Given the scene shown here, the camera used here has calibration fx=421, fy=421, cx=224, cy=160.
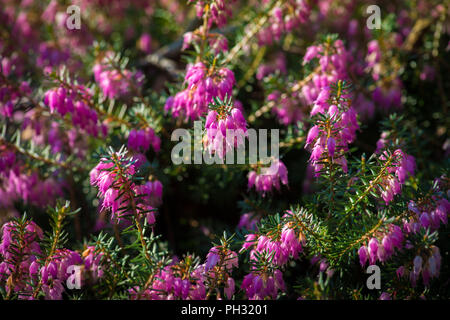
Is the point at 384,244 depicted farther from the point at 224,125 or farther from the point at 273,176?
the point at 224,125

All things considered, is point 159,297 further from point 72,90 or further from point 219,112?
point 72,90

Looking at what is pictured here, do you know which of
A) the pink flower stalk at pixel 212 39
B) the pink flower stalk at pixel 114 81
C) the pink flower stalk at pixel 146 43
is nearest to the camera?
the pink flower stalk at pixel 212 39

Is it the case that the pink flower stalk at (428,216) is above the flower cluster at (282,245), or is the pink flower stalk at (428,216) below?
above

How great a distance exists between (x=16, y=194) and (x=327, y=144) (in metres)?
2.22

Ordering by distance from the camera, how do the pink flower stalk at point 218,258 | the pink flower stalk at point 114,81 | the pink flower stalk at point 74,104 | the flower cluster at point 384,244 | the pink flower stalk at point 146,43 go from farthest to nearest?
the pink flower stalk at point 146,43, the pink flower stalk at point 114,81, the pink flower stalk at point 74,104, the pink flower stalk at point 218,258, the flower cluster at point 384,244

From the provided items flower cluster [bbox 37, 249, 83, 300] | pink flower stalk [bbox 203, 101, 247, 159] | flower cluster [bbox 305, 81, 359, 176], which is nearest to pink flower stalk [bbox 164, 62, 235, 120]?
pink flower stalk [bbox 203, 101, 247, 159]

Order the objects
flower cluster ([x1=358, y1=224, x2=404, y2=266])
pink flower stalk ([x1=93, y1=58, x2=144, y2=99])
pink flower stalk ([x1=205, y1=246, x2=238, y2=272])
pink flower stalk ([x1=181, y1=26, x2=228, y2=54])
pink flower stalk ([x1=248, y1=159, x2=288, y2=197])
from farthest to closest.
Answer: pink flower stalk ([x1=93, y1=58, x2=144, y2=99])
pink flower stalk ([x1=181, y1=26, x2=228, y2=54])
pink flower stalk ([x1=248, y1=159, x2=288, y2=197])
pink flower stalk ([x1=205, y1=246, x2=238, y2=272])
flower cluster ([x1=358, y1=224, x2=404, y2=266])

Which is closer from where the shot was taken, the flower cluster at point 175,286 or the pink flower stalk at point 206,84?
the flower cluster at point 175,286

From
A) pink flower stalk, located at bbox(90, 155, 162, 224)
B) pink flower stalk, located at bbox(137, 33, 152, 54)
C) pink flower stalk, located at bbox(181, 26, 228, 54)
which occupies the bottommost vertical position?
pink flower stalk, located at bbox(90, 155, 162, 224)

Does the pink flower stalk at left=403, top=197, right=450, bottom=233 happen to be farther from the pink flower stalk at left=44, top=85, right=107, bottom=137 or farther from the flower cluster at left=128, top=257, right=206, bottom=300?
the pink flower stalk at left=44, top=85, right=107, bottom=137

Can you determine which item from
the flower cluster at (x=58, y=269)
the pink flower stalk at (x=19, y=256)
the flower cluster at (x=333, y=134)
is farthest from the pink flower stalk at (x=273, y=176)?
the pink flower stalk at (x=19, y=256)

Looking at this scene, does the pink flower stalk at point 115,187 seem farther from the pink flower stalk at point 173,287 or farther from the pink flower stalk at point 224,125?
the pink flower stalk at point 224,125

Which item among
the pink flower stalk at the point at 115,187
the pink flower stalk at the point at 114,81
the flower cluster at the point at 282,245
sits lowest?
the flower cluster at the point at 282,245

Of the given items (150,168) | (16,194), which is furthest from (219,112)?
(16,194)
